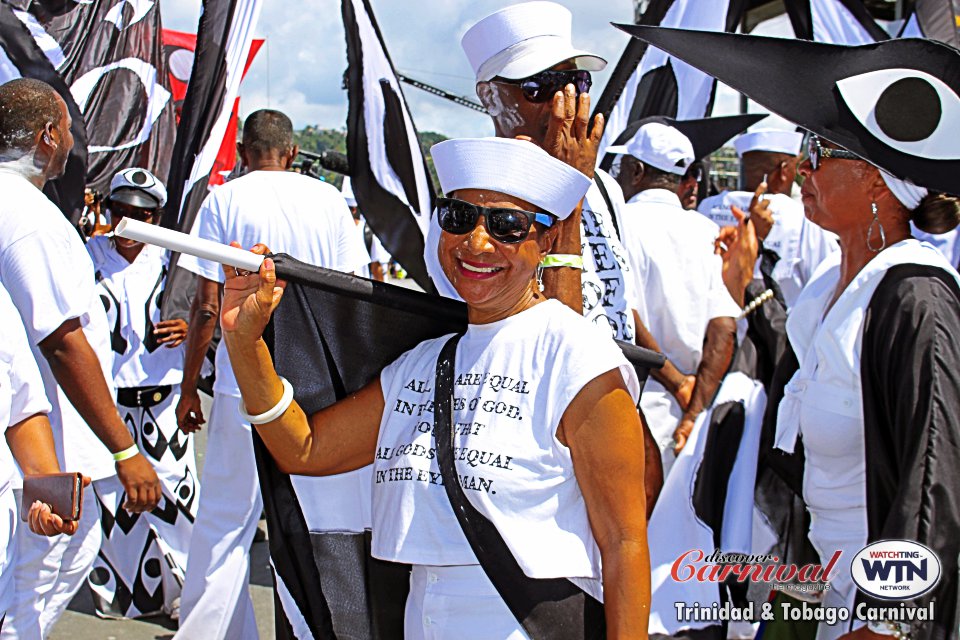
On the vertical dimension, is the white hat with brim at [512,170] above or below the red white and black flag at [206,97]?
below

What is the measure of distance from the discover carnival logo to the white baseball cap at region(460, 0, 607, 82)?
4.87 ft

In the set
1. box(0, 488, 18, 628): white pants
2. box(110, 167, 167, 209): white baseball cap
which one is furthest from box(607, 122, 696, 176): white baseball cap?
box(0, 488, 18, 628): white pants

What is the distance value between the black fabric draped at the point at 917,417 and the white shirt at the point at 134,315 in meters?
3.46

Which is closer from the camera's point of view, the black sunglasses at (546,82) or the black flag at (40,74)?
the black sunglasses at (546,82)

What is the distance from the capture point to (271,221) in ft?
13.3

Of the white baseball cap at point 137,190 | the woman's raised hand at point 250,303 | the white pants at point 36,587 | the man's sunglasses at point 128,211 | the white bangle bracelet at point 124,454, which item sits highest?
the white baseball cap at point 137,190

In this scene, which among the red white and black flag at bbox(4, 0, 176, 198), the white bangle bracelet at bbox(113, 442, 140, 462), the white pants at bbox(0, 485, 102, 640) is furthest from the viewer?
the red white and black flag at bbox(4, 0, 176, 198)

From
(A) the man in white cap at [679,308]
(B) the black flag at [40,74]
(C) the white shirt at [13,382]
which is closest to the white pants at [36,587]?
(C) the white shirt at [13,382]

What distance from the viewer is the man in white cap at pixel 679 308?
3.77m

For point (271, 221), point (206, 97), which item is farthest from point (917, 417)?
point (206, 97)

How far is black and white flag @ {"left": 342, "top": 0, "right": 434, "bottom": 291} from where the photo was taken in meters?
3.87

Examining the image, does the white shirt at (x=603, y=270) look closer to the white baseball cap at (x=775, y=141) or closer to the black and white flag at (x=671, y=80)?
the black and white flag at (x=671, y=80)

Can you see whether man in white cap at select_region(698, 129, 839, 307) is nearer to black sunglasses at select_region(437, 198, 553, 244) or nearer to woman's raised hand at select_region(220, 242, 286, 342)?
black sunglasses at select_region(437, 198, 553, 244)

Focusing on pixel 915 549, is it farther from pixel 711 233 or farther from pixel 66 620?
pixel 66 620
